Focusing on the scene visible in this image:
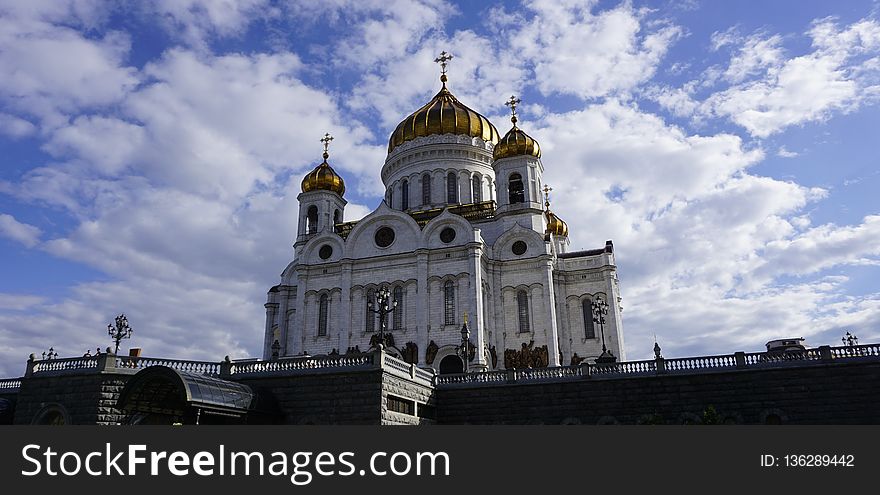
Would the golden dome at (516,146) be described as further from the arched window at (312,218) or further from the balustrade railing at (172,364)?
the balustrade railing at (172,364)

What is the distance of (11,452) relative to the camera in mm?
13977

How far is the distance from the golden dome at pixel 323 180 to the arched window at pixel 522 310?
17.5 m

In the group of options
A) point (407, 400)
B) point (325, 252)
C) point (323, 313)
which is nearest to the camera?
point (407, 400)

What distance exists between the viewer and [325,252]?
44.2m

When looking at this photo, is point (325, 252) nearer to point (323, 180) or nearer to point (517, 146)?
point (323, 180)

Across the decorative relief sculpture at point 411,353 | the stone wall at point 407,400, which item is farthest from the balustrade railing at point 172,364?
the decorative relief sculpture at point 411,353

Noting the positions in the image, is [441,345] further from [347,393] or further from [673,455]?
[673,455]

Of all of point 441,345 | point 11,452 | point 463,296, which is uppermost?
point 463,296

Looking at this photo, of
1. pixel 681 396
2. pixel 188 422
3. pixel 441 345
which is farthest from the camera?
pixel 441 345

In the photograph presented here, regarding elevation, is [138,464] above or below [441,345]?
below

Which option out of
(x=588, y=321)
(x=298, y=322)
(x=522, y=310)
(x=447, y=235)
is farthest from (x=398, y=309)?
(x=588, y=321)

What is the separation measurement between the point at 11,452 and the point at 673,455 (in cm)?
1451

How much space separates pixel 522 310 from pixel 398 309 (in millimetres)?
7928

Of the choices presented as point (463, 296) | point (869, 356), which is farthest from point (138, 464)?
point (463, 296)
